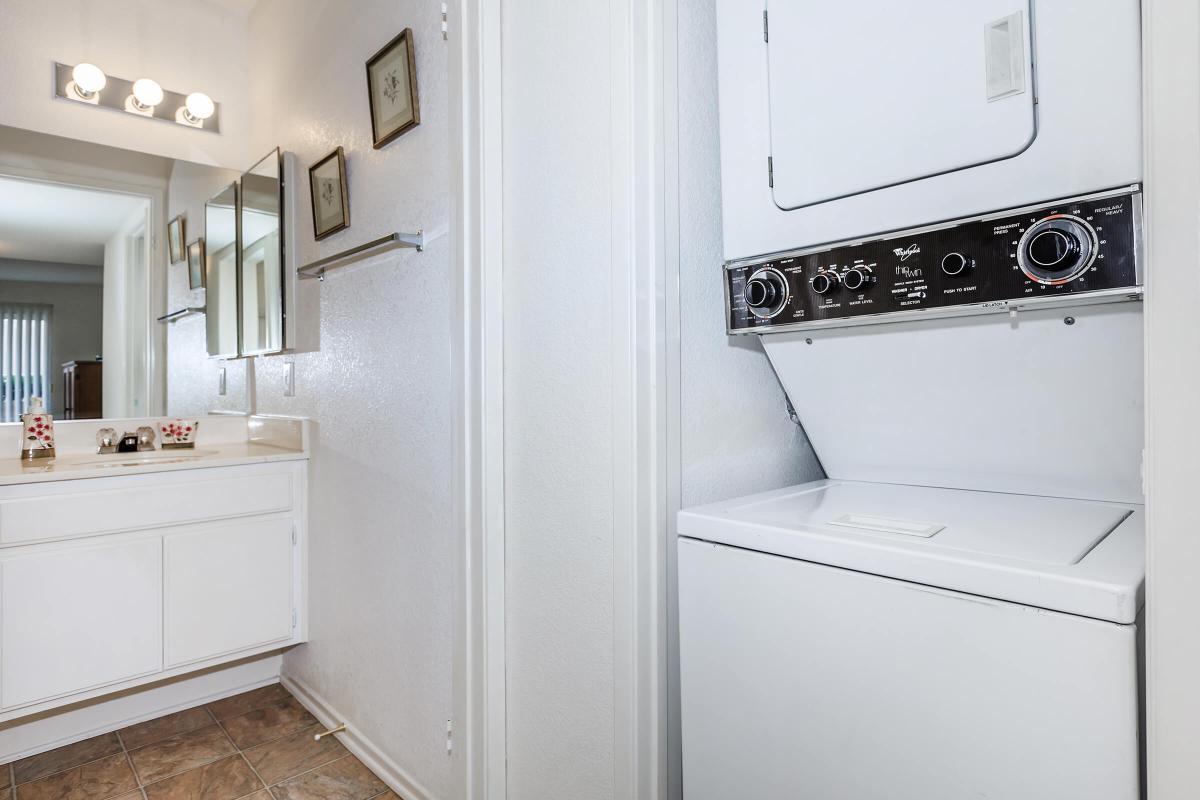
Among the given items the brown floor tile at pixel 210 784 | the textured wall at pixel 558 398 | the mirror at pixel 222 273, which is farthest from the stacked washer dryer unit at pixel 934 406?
the mirror at pixel 222 273

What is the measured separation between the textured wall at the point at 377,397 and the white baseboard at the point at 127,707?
0.16 metres

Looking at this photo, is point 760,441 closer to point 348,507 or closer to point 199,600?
point 348,507

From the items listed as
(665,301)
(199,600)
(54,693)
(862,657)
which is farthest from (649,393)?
(54,693)

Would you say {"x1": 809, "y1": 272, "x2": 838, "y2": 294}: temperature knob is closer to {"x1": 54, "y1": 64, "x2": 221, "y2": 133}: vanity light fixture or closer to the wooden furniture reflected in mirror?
the wooden furniture reflected in mirror

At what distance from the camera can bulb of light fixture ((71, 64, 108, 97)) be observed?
242cm

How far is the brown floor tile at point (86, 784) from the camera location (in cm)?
187

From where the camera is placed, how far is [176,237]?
2611mm

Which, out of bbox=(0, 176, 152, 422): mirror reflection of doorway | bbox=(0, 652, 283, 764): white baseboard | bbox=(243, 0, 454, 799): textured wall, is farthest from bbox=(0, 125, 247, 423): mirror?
bbox=(0, 652, 283, 764): white baseboard

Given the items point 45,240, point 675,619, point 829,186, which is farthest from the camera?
point 45,240

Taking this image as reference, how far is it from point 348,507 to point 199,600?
23.7 inches

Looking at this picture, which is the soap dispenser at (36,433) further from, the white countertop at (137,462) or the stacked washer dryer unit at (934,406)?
the stacked washer dryer unit at (934,406)

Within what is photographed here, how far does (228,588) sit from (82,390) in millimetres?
917

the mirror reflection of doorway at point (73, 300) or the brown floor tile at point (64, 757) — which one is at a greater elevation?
the mirror reflection of doorway at point (73, 300)

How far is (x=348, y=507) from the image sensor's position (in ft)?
7.02
